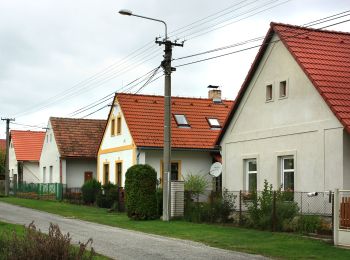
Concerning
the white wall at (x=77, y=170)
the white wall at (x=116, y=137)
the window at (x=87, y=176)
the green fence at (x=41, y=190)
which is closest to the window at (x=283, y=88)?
the white wall at (x=116, y=137)

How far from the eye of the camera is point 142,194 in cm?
2573

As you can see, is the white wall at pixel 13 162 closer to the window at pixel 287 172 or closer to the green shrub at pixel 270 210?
the window at pixel 287 172

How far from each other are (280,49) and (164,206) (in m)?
7.77

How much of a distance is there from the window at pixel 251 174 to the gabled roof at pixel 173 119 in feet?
32.3

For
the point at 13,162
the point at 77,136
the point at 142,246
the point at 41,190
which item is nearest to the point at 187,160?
the point at 77,136

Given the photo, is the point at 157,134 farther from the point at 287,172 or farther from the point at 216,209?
the point at 287,172

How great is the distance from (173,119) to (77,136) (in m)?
13.0

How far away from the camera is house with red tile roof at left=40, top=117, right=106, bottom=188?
152 ft

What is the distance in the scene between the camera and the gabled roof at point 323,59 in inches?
808

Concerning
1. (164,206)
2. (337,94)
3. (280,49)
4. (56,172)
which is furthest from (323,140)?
(56,172)

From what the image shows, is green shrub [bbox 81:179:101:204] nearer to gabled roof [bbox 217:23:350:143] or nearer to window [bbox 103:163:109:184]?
window [bbox 103:163:109:184]

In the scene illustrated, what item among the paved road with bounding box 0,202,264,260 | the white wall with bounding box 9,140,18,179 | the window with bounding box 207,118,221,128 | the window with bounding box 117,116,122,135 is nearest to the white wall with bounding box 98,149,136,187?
the window with bounding box 117,116,122,135

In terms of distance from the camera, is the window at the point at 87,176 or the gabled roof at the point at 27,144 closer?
the window at the point at 87,176

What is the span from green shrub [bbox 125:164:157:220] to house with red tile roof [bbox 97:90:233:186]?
29.9 ft
